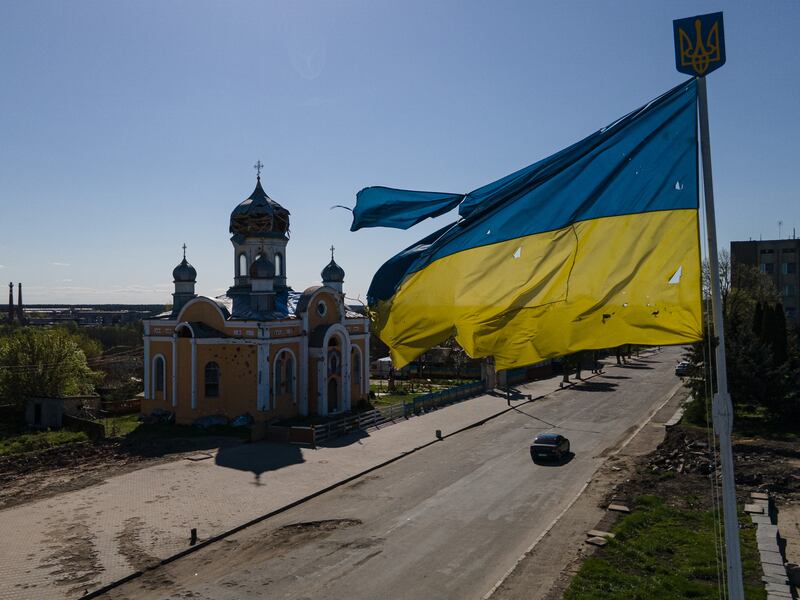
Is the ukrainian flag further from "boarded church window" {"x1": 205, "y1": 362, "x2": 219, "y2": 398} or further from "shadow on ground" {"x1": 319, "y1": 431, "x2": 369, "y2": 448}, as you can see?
"boarded church window" {"x1": 205, "y1": 362, "x2": 219, "y2": 398}

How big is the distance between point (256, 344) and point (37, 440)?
1053 centimetres

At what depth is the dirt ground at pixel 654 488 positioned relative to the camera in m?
14.5

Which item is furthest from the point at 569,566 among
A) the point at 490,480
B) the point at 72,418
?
the point at 72,418

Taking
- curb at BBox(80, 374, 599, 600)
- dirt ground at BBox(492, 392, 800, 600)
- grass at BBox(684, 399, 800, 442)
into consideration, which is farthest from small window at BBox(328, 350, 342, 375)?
grass at BBox(684, 399, 800, 442)

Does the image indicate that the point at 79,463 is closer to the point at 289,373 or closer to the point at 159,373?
the point at 159,373

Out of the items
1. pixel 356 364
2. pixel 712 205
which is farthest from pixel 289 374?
pixel 712 205

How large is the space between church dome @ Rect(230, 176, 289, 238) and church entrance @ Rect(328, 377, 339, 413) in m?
9.60

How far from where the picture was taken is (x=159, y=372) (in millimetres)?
35031

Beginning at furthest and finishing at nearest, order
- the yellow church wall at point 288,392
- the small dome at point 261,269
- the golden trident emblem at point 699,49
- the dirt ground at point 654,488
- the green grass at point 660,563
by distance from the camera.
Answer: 1. the small dome at point 261,269
2. the yellow church wall at point 288,392
3. the dirt ground at point 654,488
4. the green grass at point 660,563
5. the golden trident emblem at point 699,49

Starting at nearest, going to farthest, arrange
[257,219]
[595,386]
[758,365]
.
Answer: [758,365], [257,219], [595,386]

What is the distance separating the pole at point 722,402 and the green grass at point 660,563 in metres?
7.82

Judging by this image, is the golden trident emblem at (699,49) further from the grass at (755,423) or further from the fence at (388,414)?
the grass at (755,423)

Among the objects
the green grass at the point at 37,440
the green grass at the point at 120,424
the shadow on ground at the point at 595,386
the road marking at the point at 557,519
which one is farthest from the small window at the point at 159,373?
the shadow on ground at the point at 595,386

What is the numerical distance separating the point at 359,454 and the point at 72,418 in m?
15.3
